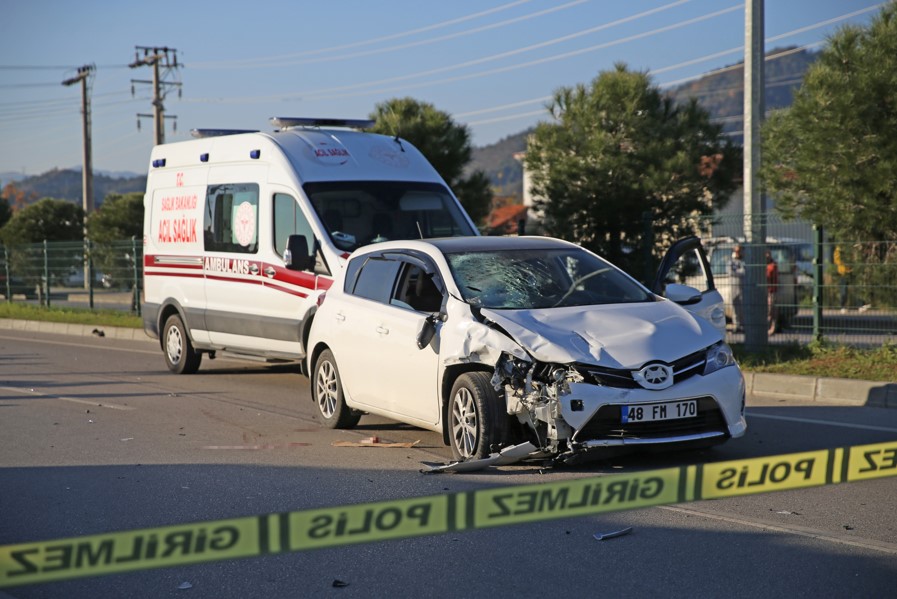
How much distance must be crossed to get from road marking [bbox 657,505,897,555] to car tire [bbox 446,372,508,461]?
4.27 ft

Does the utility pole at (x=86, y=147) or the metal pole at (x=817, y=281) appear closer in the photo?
the metal pole at (x=817, y=281)

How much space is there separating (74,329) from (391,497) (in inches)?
735

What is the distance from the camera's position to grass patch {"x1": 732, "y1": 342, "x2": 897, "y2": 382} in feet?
38.5

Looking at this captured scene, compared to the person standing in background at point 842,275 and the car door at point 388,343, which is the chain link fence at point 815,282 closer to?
the person standing in background at point 842,275

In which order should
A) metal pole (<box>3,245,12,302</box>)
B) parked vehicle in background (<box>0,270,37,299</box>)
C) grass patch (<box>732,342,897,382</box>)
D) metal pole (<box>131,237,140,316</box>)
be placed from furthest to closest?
metal pole (<box>3,245,12,302</box>) < parked vehicle in background (<box>0,270,37,299</box>) < metal pole (<box>131,237,140,316</box>) < grass patch (<box>732,342,897,382</box>)

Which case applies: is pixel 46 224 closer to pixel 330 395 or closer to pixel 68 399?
pixel 68 399

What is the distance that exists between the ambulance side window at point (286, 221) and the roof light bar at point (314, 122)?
1.44 meters

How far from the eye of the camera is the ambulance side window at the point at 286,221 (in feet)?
39.8

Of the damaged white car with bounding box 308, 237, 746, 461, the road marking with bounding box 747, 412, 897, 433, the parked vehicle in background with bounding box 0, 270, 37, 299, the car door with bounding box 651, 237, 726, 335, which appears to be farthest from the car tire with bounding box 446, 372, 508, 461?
the parked vehicle in background with bounding box 0, 270, 37, 299

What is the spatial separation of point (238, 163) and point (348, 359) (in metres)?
Answer: 4.82

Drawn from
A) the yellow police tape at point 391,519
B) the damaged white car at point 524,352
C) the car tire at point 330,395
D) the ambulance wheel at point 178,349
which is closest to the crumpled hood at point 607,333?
the damaged white car at point 524,352

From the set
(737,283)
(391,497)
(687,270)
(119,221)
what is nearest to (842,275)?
(737,283)

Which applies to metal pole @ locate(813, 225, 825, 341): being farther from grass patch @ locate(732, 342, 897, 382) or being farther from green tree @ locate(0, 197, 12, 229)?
green tree @ locate(0, 197, 12, 229)

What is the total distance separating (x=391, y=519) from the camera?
11.5 feet
